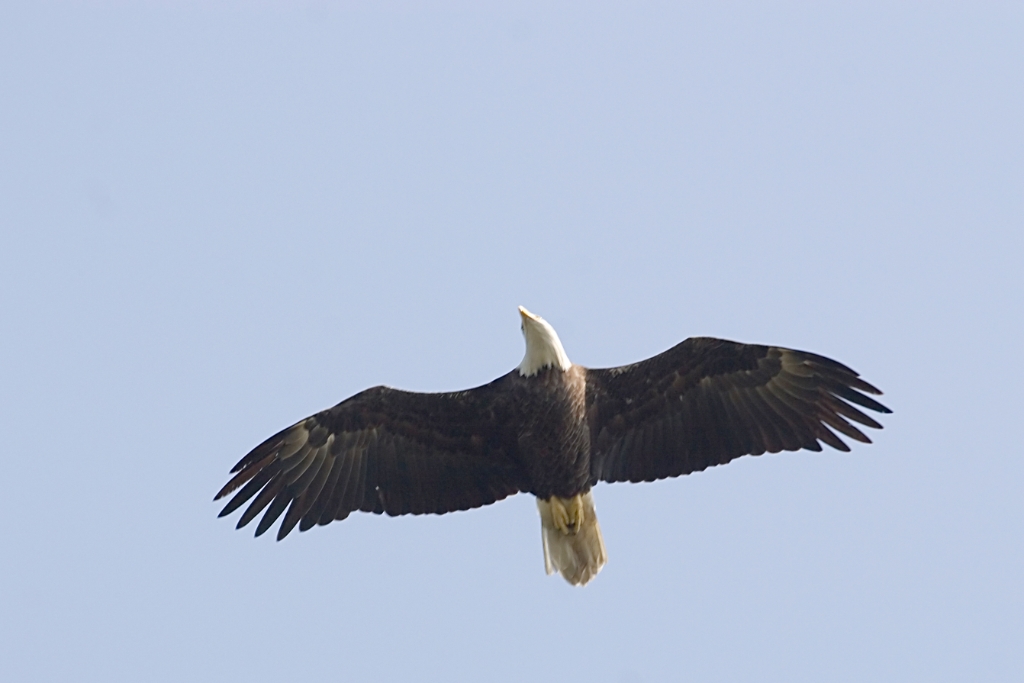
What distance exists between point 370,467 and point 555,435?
1684mm

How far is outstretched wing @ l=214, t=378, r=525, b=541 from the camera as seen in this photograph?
42.0 ft

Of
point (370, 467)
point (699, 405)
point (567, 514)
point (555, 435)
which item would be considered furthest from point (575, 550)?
point (370, 467)

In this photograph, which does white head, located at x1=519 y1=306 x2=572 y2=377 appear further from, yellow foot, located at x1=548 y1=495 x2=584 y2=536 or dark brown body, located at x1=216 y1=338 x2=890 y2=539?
yellow foot, located at x1=548 y1=495 x2=584 y2=536

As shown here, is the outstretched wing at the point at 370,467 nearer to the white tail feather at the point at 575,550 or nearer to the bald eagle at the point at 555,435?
the bald eagle at the point at 555,435

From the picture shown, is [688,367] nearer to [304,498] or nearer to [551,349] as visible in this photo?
[551,349]

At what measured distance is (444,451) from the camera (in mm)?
12844

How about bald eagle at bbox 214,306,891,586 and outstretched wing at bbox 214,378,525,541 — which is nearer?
bald eagle at bbox 214,306,891,586

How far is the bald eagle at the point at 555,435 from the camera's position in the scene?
12438 millimetres

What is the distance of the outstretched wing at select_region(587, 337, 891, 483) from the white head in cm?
37

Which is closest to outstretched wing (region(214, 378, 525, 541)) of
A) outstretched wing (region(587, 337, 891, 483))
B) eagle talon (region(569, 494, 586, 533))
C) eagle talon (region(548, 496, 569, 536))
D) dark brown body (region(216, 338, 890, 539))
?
dark brown body (region(216, 338, 890, 539))

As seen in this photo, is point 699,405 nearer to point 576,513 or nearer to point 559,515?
point 576,513

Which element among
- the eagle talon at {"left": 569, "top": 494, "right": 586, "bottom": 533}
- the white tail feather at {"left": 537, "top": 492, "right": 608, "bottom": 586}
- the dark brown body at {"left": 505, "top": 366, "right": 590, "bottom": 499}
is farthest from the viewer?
the white tail feather at {"left": 537, "top": 492, "right": 608, "bottom": 586}

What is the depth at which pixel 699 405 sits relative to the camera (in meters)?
12.7

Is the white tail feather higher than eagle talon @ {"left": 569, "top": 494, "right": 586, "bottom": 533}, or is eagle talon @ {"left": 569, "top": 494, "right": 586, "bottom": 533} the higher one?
eagle talon @ {"left": 569, "top": 494, "right": 586, "bottom": 533}
